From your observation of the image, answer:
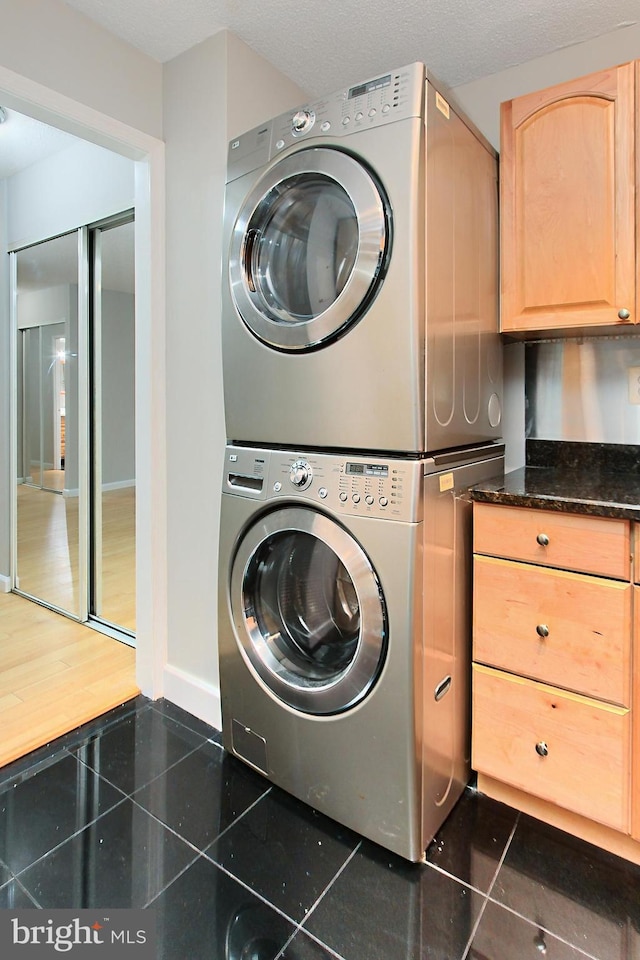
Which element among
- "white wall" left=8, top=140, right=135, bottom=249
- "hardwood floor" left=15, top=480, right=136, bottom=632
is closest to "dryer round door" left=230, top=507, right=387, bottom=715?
"hardwood floor" left=15, top=480, right=136, bottom=632

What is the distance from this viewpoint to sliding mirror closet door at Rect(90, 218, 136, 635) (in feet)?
8.89

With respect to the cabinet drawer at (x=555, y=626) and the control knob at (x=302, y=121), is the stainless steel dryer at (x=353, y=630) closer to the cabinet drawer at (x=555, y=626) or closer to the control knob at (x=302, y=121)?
the cabinet drawer at (x=555, y=626)

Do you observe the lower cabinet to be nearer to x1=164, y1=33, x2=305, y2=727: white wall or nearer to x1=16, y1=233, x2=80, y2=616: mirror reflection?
x1=164, y1=33, x2=305, y2=727: white wall

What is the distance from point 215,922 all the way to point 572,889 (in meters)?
0.87

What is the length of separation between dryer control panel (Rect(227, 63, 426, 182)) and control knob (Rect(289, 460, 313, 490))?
33.9 inches

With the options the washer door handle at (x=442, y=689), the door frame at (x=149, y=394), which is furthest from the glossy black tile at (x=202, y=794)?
the washer door handle at (x=442, y=689)

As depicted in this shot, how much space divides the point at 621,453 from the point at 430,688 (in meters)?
1.08

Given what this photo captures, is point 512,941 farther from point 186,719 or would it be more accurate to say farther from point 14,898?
point 186,719

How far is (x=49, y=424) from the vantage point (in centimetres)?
313

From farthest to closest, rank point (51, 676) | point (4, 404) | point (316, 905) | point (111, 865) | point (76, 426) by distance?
point (4, 404) → point (76, 426) → point (51, 676) → point (111, 865) → point (316, 905)

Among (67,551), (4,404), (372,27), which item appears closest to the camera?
(372,27)

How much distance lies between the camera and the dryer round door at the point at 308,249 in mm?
1334

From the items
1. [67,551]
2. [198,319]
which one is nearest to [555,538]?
[198,319]

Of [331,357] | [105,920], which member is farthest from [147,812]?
[331,357]
